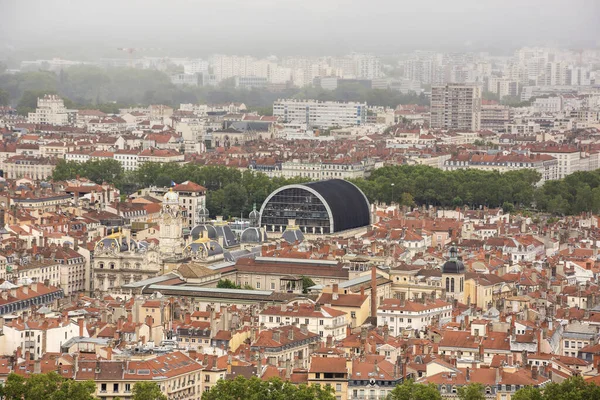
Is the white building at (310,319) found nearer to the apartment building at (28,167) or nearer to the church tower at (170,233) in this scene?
the church tower at (170,233)

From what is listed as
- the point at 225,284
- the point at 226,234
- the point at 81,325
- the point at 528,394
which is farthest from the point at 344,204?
the point at 528,394

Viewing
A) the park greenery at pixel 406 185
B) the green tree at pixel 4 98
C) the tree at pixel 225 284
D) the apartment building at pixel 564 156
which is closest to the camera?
the tree at pixel 225 284

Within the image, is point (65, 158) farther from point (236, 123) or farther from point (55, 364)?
point (55, 364)

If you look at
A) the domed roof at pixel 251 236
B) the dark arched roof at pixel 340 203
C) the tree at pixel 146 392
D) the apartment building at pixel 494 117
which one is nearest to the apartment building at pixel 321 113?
the apartment building at pixel 494 117

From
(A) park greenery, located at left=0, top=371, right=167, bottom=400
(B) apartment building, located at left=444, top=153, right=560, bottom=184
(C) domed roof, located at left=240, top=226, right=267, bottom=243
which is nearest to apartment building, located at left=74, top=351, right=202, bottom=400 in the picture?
(A) park greenery, located at left=0, top=371, right=167, bottom=400

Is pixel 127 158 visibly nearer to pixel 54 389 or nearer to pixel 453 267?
pixel 453 267

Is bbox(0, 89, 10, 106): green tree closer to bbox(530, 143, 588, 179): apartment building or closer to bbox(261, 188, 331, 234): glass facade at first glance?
bbox(530, 143, 588, 179): apartment building
